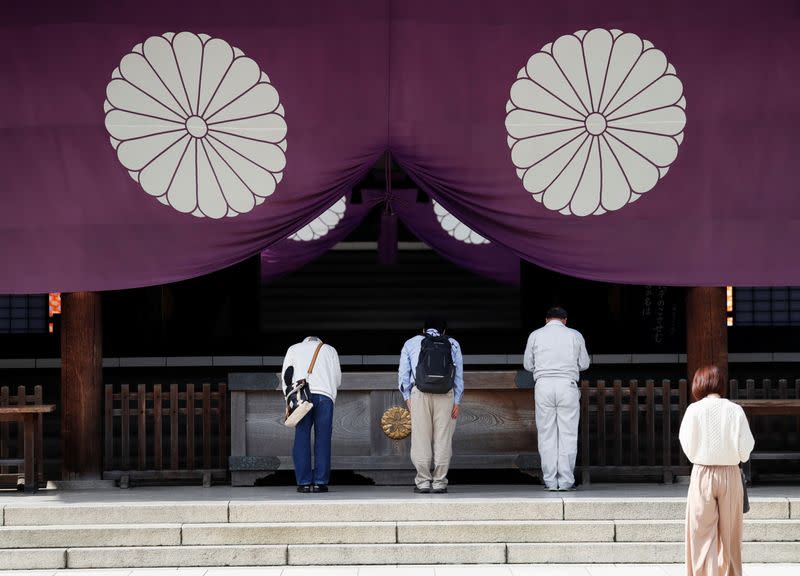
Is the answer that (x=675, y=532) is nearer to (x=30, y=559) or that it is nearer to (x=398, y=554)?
(x=398, y=554)

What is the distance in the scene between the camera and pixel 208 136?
9.23 metres

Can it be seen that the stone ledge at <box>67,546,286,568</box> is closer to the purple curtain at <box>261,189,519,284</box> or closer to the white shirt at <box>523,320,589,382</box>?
the white shirt at <box>523,320,589,382</box>

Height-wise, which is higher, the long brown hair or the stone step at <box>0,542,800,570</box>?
the long brown hair

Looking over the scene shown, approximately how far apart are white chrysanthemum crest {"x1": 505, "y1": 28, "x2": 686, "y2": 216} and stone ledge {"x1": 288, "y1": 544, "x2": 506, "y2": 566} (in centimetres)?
292

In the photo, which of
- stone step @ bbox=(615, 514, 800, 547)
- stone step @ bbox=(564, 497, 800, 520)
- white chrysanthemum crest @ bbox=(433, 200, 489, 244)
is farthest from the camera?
white chrysanthemum crest @ bbox=(433, 200, 489, 244)

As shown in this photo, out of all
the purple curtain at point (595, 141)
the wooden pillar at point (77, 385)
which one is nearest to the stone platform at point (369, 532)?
the wooden pillar at point (77, 385)

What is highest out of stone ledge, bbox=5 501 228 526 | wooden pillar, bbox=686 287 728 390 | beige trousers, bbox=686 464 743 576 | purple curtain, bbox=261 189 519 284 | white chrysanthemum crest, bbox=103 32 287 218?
white chrysanthemum crest, bbox=103 32 287 218

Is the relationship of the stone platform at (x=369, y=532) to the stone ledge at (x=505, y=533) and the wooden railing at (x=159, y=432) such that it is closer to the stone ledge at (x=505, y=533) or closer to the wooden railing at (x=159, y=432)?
the stone ledge at (x=505, y=533)

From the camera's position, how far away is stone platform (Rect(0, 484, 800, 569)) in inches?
331

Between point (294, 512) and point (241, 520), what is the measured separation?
42 centimetres

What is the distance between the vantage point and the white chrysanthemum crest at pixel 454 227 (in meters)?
13.7

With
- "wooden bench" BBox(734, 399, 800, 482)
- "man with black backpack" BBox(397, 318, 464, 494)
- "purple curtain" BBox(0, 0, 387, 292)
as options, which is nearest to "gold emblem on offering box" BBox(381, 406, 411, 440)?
"man with black backpack" BBox(397, 318, 464, 494)

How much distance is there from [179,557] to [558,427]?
3.49 m

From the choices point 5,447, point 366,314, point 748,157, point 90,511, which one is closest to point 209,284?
point 366,314
